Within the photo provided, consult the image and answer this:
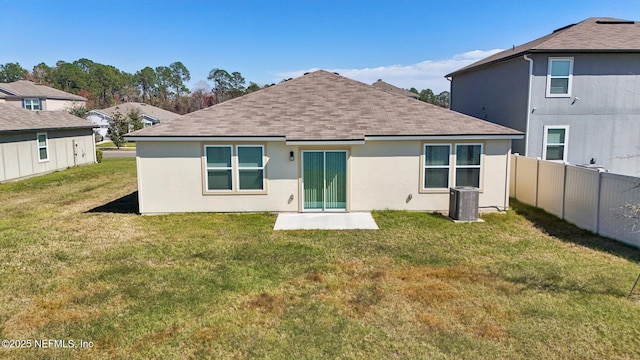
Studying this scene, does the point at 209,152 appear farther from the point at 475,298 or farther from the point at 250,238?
the point at 475,298

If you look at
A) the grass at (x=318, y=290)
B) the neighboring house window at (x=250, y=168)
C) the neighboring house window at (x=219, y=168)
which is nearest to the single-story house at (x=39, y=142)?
the grass at (x=318, y=290)

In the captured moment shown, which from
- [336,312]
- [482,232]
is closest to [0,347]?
[336,312]

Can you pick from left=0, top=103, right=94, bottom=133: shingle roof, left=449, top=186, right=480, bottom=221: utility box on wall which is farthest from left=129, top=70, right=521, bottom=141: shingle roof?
left=0, top=103, right=94, bottom=133: shingle roof

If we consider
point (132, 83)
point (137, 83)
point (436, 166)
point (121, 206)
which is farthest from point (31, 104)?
point (436, 166)

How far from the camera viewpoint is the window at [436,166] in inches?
498

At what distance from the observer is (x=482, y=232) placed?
10.7m

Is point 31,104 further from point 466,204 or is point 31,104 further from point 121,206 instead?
point 466,204

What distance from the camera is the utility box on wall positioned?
11.7 meters

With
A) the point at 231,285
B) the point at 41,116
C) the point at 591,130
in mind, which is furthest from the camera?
the point at 41,116

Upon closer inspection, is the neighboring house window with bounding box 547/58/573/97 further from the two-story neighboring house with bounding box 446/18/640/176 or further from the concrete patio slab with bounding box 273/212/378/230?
the concrete patio slab with bounding box 273/212/378/230

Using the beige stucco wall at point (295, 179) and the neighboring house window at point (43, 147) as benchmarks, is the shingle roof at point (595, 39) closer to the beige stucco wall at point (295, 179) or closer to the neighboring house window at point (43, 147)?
the beige stucco wall at point (295, 179)

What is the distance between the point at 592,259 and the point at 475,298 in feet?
12.1

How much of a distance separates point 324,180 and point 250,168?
7.68ft

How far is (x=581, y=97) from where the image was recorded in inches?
592
